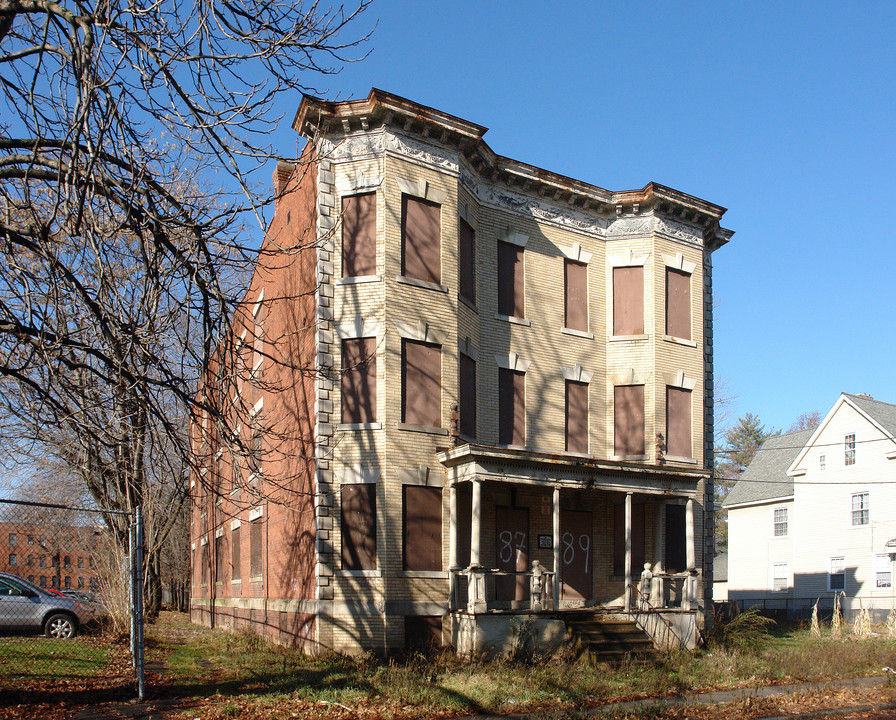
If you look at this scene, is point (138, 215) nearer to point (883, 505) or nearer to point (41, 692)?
point (41, 692)

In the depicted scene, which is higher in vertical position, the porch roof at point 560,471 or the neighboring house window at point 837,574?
the porch roof at point 560,471

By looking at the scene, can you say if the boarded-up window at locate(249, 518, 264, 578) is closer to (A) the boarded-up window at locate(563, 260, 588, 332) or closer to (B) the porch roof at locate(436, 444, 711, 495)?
(B) the porch roof at locate(436, 444, 711, 495)

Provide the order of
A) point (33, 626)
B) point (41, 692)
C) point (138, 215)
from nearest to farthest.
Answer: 1. point (138, 215)
2. point (41, 692)
3. point (33, 626)

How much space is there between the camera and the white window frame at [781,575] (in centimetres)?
4025

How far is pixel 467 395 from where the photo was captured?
66.5ft

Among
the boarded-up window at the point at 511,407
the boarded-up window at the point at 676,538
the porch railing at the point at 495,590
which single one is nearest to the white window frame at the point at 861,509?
the boarded-up window at the point at 676,538

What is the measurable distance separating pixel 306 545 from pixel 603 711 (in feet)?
27.5

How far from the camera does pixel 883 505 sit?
1380 inches

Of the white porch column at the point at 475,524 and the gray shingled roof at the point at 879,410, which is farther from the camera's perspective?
the gray shingled roof at the point at 879,410

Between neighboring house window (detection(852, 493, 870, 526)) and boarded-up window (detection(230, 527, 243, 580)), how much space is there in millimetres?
27118

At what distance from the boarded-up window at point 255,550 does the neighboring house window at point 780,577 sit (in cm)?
2854

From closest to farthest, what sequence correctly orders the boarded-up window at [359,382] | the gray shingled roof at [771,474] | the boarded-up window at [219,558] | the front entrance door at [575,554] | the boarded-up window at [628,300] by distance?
the boarded-up window at [359,382] < the front entrance door at [575,554] < the boarded-up window at [628,300] < the boarded-up window at [219,558] < the gray shingled roof at [771,474]

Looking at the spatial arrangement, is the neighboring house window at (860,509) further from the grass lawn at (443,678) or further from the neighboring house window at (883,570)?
the grass lawn at (443,678)

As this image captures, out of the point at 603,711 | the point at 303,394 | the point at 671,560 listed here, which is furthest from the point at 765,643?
the point at 303,394
